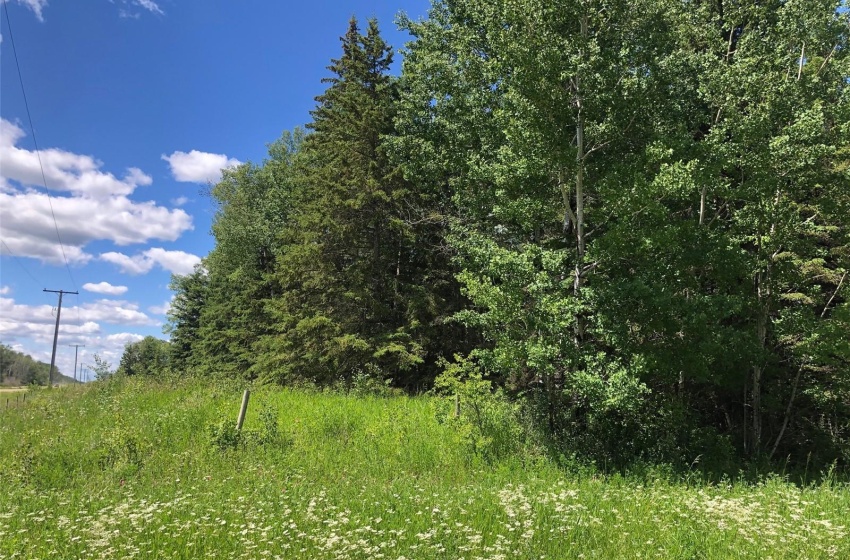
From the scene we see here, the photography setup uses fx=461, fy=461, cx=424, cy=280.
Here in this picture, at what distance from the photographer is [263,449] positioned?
8.55 m

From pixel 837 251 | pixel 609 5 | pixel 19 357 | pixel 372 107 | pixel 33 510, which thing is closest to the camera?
pixel 33 510

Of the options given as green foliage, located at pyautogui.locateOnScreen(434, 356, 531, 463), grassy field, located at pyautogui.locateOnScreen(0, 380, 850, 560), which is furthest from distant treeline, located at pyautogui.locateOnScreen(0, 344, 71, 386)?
green foliage, located at pyautogui.locateOnScreen(434, 356, 531, 463)

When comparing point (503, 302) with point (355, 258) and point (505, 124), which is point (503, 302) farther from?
point (355, 258)

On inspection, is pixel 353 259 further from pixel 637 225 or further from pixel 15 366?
pixel 15 366

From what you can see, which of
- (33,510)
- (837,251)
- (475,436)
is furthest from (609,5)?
(33,510)

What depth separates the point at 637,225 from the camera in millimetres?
8586

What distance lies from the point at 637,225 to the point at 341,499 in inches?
270

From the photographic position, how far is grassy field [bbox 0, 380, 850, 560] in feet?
14.6

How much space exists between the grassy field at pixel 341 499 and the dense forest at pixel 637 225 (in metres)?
1.69

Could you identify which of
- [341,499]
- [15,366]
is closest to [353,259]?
[341,499]

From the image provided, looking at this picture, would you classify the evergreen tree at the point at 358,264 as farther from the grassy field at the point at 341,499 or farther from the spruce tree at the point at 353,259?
the grassy field at the point at 341,499

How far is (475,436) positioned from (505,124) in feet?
20.9

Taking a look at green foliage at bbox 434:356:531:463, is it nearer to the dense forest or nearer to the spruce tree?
the dense forest

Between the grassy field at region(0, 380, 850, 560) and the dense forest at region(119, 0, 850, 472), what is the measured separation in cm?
169
